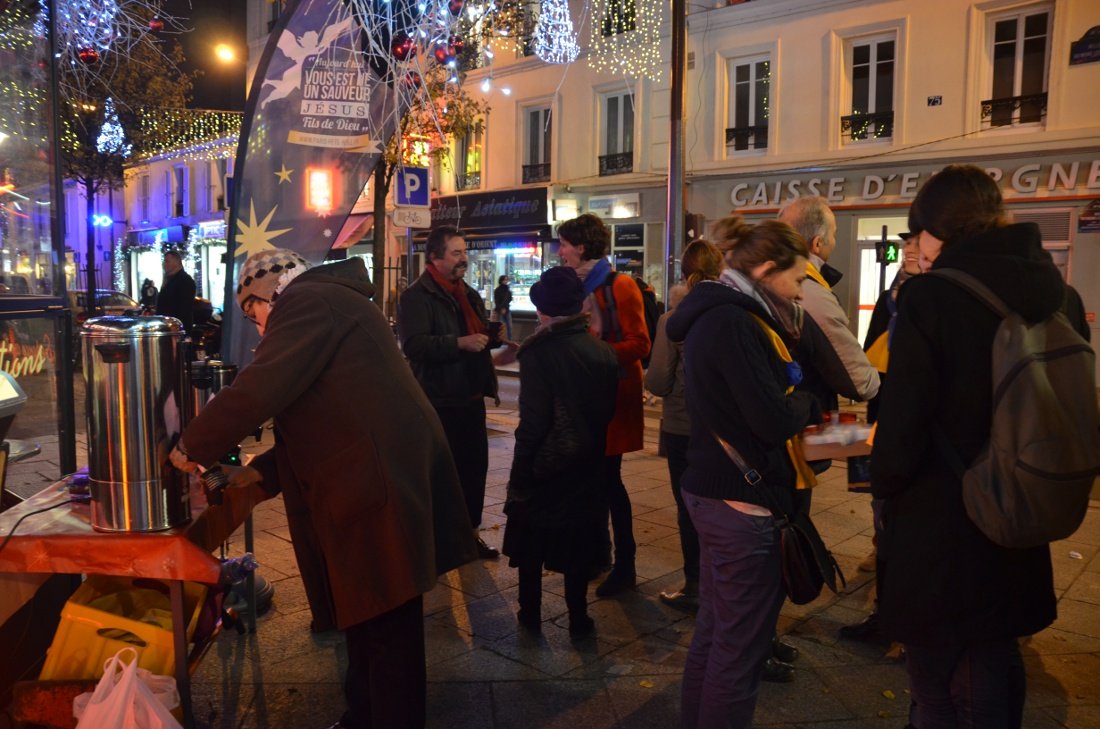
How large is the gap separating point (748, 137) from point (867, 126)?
2688mm

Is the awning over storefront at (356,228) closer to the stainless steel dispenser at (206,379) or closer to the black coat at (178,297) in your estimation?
the black coat at (178,297)

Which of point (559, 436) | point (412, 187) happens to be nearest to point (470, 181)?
point (412, 187)

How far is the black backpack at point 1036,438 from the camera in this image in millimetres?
2084

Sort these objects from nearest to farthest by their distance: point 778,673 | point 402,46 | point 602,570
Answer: point 778,673, point 602,570, point 402,46

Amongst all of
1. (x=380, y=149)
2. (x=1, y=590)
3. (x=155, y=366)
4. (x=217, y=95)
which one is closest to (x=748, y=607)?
(x=155, y=366)

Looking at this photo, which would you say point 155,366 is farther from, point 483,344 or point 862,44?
point 862,44

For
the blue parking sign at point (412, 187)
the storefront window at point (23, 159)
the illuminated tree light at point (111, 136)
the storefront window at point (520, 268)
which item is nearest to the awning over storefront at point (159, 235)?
the storefront window at point (520, 268)

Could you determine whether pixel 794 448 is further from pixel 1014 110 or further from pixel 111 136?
pixel 111 136

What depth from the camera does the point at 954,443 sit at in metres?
2.26

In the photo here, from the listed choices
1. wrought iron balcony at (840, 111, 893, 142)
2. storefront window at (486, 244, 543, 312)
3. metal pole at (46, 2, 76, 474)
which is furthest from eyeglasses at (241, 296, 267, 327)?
storefront window at (486, 244, 543, 312)

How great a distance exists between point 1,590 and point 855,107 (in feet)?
59.6

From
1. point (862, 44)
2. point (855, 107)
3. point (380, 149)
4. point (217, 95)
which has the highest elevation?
point (862, 44)

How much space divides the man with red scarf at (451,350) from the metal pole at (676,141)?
674 centimetres

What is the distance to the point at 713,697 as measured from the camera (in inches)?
106
